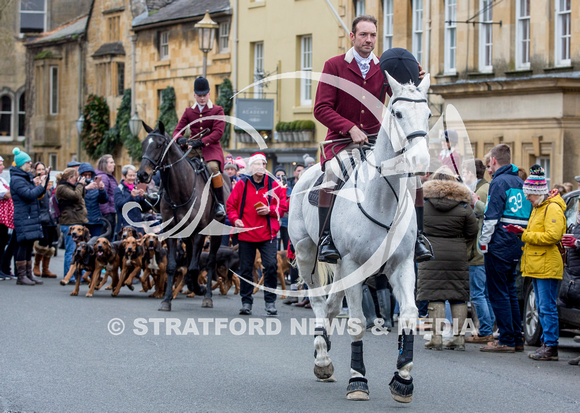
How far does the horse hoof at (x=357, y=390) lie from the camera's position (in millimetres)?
8984

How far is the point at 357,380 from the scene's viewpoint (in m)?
9.05

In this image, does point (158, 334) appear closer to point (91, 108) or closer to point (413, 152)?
point (413, 152)

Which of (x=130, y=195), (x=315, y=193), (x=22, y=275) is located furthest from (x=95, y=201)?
(x=315, y=193)

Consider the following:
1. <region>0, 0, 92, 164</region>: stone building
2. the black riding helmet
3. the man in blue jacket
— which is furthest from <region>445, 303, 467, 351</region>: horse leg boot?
<region>0, 0, 92, 164</region>: stone building

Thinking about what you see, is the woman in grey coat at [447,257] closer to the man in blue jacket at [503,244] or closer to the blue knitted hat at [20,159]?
the man in blue jacket at [503,244]

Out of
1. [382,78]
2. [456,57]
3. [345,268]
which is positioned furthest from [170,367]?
[456,57]

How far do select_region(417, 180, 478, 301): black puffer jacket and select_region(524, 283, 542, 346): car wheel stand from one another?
0.83m

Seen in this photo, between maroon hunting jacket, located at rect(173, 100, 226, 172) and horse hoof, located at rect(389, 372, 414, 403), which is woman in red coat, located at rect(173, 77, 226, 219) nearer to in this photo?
maroon hunting jacket, located at rect(173, 100, 226, 172)

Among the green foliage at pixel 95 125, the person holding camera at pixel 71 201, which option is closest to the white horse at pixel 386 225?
the person holding camera at pixel 71 201

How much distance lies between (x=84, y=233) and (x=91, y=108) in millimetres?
40001

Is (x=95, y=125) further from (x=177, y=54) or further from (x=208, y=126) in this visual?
(x=208, y=126)

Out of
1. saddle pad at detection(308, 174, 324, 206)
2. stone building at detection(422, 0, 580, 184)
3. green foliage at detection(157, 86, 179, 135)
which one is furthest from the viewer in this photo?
green foliage at detection(157, 86, 179, 135)

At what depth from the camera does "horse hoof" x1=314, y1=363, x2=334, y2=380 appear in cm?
995

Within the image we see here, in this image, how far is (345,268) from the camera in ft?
30.3
